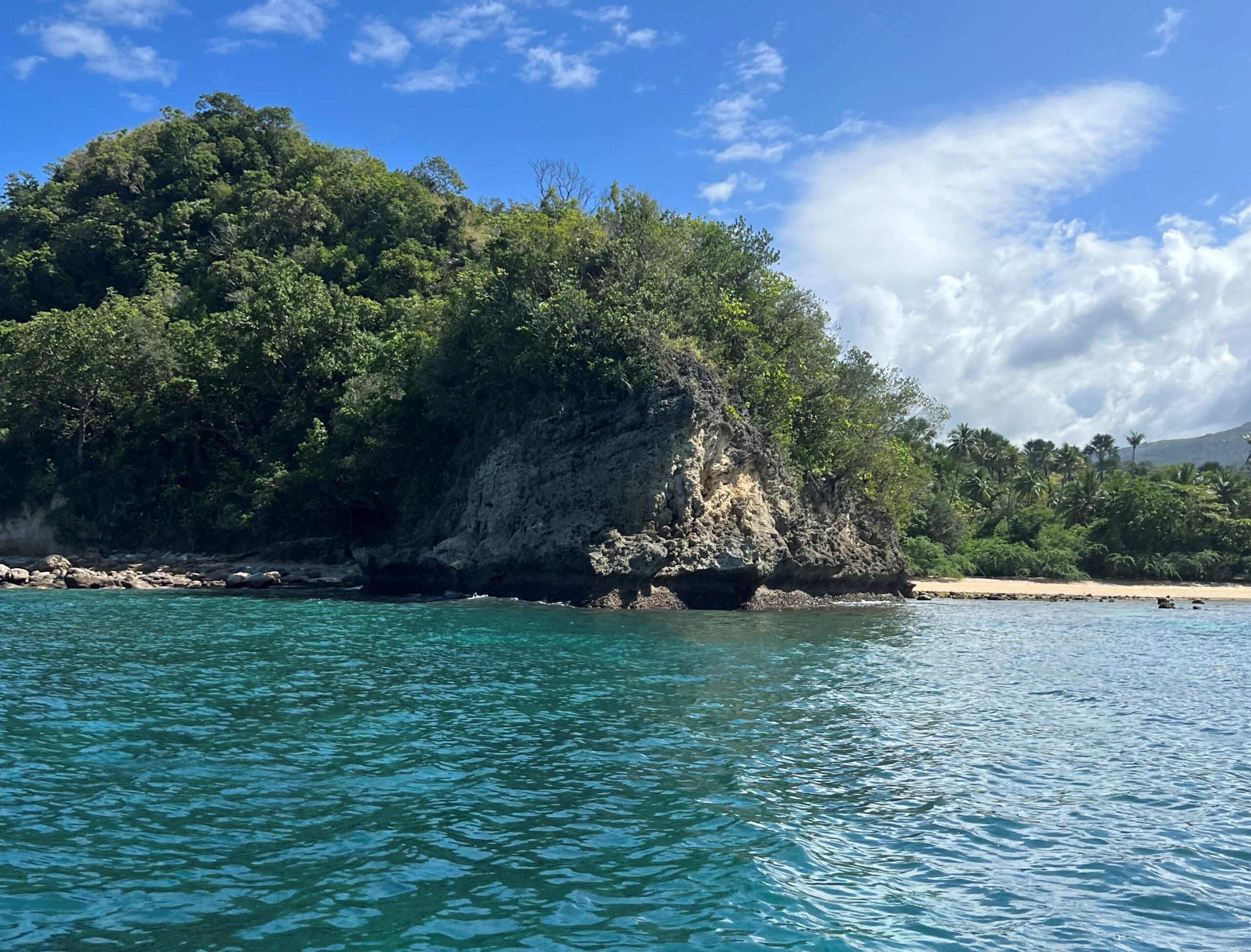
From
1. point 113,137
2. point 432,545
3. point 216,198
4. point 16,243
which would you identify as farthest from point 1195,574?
point 113,137

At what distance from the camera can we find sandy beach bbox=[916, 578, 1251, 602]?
44.5 m

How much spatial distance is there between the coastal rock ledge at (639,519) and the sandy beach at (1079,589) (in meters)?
13.7

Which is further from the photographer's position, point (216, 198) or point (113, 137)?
point (113, 137)

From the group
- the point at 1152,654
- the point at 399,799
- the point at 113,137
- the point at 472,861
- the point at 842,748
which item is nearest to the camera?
the point at 472,861

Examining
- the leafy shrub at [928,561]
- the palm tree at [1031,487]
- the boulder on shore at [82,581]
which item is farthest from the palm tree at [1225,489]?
the boulder on shore at [82,581]

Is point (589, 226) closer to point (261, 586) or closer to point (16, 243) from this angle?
point (261, 586)

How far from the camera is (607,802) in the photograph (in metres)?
9.23

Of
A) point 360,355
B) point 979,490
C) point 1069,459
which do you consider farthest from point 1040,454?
point 360,355

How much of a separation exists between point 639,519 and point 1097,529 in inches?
1545

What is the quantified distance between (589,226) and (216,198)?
45556 millimetres

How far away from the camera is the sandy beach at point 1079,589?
146 ft

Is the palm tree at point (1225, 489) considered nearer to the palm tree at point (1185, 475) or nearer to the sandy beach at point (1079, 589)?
the palm tree at point (1185, 475)

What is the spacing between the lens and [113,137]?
77.9 m

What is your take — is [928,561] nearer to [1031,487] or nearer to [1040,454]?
[1031,487]
